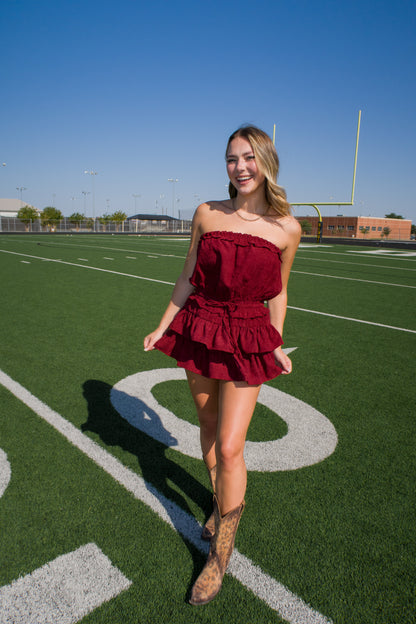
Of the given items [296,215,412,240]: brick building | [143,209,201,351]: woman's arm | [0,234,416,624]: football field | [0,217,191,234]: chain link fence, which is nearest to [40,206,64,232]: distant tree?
[0,217,191,234]: chain link fence

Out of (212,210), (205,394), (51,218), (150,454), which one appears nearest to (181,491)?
(150,454)

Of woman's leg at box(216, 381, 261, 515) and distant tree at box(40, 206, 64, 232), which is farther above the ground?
distant tree at box(40, 206, 64, 232)

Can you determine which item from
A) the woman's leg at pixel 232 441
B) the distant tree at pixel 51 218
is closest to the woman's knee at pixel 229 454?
the woman's leg at pixel 232 441

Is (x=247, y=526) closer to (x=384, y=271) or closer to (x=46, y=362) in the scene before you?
(x=46, y=362)

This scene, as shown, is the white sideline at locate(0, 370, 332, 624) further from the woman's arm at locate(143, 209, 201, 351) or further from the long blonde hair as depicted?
the long blonde hair

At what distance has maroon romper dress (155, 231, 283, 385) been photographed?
1930 mm

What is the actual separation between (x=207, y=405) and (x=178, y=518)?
66 centimetres

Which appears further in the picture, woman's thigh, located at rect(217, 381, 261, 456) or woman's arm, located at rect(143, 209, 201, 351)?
woman's arm, located at rect(143, 209, 201, 351)

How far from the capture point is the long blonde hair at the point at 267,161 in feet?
6.34

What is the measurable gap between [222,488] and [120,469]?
0.98 metres

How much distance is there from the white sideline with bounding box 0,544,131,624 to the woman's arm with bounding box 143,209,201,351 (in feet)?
3.33

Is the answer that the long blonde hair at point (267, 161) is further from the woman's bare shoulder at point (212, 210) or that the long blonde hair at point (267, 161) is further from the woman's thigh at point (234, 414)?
the woman's thigh at point (234, 414)

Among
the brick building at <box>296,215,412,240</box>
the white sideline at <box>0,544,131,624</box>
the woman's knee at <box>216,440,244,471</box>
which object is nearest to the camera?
the white sideline at <box>0,544,131,624</box>

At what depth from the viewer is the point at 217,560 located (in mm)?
1839
